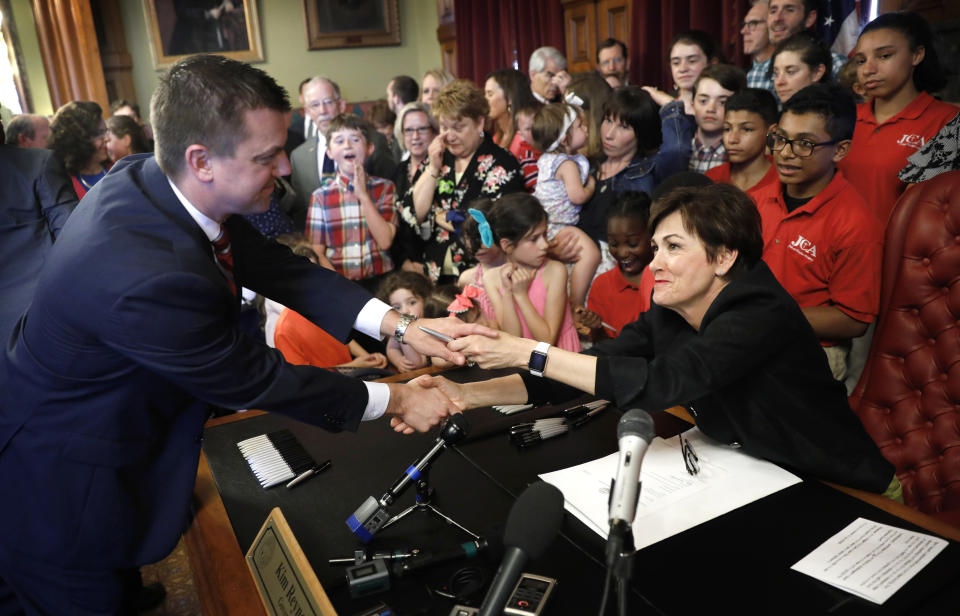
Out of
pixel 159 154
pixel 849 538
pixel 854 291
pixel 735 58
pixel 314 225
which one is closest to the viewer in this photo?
pixel 849 538

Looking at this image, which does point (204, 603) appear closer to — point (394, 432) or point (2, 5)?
point (394, 432)

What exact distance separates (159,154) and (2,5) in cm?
855

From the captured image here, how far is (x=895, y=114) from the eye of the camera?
286cm

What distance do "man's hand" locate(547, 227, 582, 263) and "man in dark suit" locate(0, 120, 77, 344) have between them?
6.30 ft

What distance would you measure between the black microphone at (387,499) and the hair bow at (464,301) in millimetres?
1373

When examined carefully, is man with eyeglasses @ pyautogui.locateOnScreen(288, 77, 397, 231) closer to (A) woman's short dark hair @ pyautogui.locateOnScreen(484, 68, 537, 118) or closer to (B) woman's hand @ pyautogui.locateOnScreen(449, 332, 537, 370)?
(A) woman's short dark hair @ pyautogui.locateOnScreen(484, 68, 537, 118)

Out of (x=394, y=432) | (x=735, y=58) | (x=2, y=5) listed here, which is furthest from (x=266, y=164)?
(x=2, y=5)

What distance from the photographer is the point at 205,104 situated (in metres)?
1.35

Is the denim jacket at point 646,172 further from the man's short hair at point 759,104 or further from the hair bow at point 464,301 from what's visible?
the hair bow at point 464,301

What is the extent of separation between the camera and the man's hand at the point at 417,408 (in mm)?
1660

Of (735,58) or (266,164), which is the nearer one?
(266,164)

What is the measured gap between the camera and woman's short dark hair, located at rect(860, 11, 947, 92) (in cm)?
277

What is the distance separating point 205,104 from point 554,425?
107 centimetres

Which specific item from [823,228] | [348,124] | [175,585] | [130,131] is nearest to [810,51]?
[823,228]
